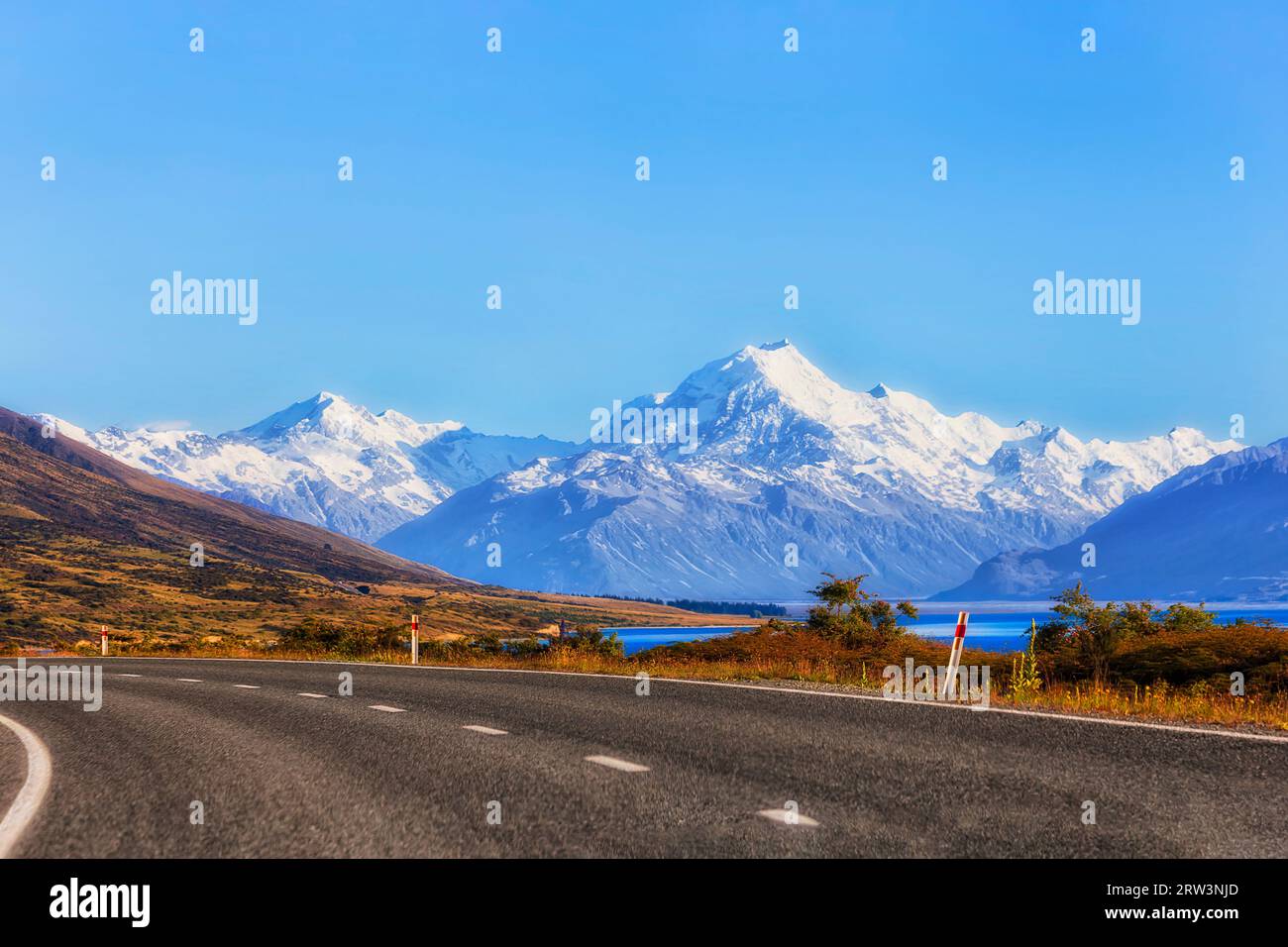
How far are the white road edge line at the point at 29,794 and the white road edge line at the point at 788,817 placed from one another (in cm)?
468

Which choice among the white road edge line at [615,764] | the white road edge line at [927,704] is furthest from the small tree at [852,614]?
the white road edge line at [615,764]

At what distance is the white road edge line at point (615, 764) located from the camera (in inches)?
387

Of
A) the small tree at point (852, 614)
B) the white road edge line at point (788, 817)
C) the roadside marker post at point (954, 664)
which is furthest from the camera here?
the small tree at point (852, 614)

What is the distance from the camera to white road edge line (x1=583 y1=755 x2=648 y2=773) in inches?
387

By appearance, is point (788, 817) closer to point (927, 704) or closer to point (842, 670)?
point (927, 704)

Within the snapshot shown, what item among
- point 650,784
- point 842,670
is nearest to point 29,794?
point 650,784

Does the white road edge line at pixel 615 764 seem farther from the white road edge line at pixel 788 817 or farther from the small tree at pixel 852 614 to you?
the small tree at pixel 852 614

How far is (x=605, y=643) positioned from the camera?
118ft

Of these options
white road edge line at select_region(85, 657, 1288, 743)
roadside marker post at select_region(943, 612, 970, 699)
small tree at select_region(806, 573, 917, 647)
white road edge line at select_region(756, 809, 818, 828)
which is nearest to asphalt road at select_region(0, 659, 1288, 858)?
white road edge line at select_region(756, 809, 818, 828)

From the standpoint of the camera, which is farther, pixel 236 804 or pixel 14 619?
pixel 14 619
